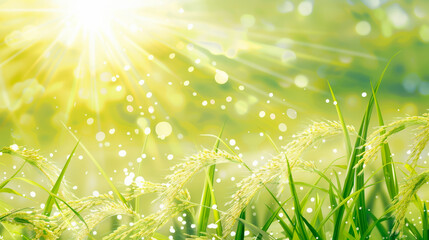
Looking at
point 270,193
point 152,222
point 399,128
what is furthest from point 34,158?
point 399,128

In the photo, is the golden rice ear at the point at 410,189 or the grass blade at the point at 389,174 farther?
the grass blade at the point at 389,174

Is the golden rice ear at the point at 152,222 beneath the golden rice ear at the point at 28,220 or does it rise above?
above

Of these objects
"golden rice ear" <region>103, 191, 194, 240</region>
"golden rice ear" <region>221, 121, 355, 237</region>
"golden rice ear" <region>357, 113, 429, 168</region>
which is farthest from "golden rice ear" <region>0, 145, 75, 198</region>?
"golden rice ear" <region>357, 113, 429, 168</region>

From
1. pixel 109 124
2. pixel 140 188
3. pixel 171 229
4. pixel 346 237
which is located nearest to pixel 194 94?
pixel 109 124

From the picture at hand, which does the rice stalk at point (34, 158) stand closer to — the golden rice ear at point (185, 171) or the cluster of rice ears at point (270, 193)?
the cluster of rice ears at point (270, 193)

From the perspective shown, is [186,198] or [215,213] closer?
[186,198]

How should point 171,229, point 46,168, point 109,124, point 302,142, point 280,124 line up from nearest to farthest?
point 302,142, point 46,168, point 171,229, point 280,124, point 109,124

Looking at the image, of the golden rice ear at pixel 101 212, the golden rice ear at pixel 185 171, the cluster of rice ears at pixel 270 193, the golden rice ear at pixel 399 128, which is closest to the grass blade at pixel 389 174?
the cluster of rice ears at pixel 270 193

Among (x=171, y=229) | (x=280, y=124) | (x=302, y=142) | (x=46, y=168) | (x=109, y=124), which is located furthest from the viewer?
(x=109, y=124)

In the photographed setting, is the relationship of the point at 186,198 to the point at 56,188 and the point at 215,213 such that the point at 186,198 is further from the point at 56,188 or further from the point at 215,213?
the point at 56,188
